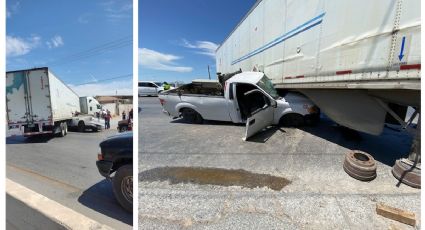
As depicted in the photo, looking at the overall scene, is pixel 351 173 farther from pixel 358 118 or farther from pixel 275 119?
pixel 275 119

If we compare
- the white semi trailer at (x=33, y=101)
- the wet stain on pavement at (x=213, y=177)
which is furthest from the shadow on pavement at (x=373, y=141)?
the white semi trailer at (x=33, y=101)

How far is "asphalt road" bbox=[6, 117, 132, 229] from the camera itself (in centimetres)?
312

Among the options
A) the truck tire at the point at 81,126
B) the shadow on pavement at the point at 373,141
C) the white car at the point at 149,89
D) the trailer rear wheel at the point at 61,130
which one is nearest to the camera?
the shadow on pavement at the point at 373,141

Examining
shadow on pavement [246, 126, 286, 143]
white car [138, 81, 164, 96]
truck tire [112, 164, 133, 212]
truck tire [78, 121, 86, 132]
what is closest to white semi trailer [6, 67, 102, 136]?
truck tire [78, 121, 86, 132]

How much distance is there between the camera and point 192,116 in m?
7.83

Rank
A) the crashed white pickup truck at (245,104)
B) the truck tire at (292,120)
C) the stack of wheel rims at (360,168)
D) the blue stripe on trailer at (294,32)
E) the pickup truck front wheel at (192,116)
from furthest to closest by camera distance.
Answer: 1. the pickup truck front wheel at (192,116)
2. the truck tire at (292,120)
3. the crashed white pickup truck at (245,104)
4. the blue stripe on trailer at (294,32)
5. the stack of wheel rims at (360,168)

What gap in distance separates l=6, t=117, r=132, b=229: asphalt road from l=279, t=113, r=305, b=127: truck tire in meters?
4.00

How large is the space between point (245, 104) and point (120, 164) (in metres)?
4.49

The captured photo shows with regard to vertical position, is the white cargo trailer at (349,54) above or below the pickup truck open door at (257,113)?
above

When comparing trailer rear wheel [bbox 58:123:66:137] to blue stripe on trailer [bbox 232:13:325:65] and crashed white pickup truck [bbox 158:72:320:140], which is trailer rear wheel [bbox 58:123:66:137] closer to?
crashed white pickup truck [bbox 158:72:320:140]

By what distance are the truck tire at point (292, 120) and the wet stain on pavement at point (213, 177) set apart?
3.05m

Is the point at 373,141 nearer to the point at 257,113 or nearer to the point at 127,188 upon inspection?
the point at 257,113

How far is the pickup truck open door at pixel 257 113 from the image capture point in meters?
5.20

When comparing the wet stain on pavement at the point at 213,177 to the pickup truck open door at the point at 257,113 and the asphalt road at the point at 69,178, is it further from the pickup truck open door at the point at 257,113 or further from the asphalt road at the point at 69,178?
the pickup truck open door at the point at 257,113
